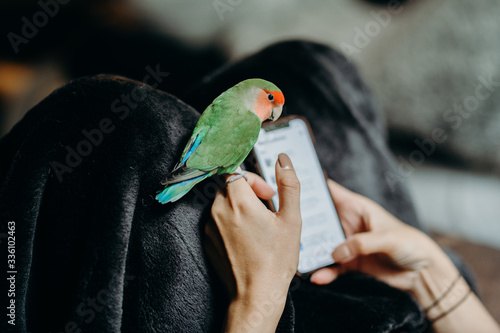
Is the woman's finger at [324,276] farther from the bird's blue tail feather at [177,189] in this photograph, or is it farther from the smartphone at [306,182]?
the bird's blue tail feather at [177,189]

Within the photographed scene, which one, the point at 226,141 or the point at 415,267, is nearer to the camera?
the point at 226,141

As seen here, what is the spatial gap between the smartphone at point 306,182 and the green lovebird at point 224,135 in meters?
0.11

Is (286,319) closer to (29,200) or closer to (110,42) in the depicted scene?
(29,200)

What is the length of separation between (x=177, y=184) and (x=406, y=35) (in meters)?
0.91

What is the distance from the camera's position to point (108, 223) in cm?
34

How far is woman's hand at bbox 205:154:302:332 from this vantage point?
344mm

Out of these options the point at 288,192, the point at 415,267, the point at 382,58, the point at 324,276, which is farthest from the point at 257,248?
the point at 382,58

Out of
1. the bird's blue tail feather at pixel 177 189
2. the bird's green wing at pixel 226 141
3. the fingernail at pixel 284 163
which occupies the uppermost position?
the bird's green wing at pixel 226 141

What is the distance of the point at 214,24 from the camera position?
920 mm

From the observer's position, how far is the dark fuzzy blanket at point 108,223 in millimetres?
341

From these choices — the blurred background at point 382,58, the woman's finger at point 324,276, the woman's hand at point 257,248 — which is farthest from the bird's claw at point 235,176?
the blurred background at point 382,58

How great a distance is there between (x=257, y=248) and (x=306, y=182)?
154mm

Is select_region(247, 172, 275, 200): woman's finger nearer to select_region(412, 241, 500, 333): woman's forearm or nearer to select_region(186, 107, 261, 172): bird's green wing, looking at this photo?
select_region(186, 107, 261, 172): bird's green wing

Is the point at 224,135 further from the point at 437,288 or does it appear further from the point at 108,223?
the point at 437,288
